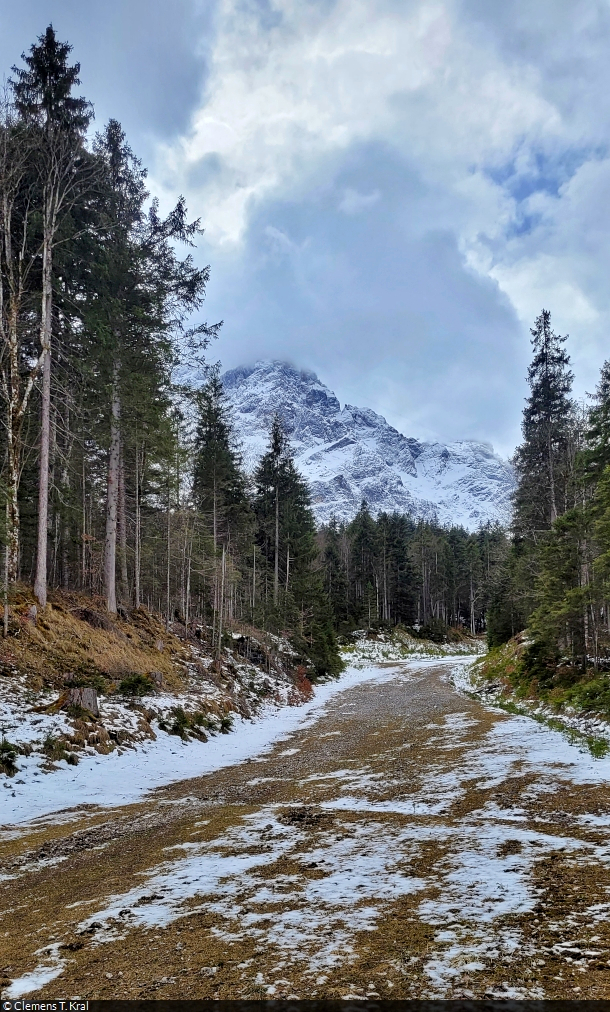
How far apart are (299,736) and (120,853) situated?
28.6 feet

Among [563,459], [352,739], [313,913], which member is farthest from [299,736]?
[563,459]

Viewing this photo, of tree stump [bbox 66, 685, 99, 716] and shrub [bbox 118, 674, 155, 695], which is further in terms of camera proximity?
shrub [bbox 118, 674, 155, 695]

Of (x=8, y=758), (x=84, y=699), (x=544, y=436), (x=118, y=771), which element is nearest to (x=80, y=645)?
(x=84, y=699)

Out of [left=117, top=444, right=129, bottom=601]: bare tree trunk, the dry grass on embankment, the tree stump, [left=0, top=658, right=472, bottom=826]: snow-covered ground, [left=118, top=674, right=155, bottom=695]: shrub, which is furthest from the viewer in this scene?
[left=117, top=444, right=129, bottom=601]: bare tree trunk

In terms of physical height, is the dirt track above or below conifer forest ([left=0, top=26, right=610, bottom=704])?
below

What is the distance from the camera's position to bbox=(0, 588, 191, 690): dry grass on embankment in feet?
37.8

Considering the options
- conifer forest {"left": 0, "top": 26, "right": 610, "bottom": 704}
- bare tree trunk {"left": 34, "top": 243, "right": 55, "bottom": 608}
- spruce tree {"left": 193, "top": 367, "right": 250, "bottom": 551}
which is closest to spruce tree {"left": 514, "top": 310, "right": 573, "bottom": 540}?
conifer forest {"left": 0, "top": 26, "right": 610, "bottom": 704}

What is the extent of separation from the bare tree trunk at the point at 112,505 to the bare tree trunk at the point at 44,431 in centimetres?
292

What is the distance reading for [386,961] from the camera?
2432 mm

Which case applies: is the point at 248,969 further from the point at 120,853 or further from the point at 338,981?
the point at 120,853

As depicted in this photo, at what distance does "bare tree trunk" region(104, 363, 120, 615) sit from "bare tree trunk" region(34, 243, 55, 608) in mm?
2917

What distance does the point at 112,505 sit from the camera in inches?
710

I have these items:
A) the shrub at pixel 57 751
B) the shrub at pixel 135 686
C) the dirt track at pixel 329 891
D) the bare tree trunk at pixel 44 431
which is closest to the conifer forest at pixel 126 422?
the bare tree trunk at pixel 44 431

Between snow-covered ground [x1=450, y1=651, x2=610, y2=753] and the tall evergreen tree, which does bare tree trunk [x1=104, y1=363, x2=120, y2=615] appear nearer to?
the tall evergreen tree
